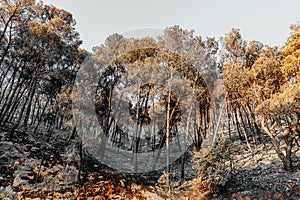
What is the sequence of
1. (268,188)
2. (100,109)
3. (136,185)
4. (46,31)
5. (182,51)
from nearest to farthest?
(268,188) < (136,185) < (46,31) < (182,51) < (100,109)

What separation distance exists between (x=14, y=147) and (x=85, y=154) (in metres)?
3.47

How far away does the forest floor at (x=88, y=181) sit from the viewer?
7.81m

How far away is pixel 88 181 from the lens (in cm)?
888

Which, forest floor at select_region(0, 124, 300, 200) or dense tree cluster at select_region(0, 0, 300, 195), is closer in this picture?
forest floor at select_region(0, 124, 300, 200)

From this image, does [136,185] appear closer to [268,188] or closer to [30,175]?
[30,175]

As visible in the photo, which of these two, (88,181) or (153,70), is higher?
(153,70)

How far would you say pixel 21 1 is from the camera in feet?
35.1

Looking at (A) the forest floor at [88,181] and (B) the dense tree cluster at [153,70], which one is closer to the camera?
(A) the forest floor at [88,181]

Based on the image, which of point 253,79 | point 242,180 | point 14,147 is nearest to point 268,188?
point 242,180

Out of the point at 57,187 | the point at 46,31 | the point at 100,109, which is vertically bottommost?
the point at 57,187

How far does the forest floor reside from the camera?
781 cm

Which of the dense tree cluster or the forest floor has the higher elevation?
the dense tree cluster

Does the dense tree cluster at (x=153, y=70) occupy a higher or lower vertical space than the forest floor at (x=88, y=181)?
higher

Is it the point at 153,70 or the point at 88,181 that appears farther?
the point at 153,70
